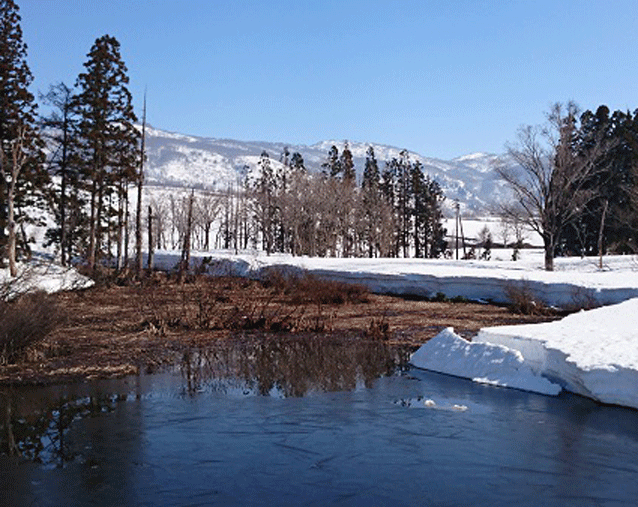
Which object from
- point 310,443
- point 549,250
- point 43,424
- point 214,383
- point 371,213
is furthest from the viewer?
point 371,213

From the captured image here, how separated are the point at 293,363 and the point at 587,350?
5864 mm

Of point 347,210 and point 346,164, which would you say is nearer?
point 347,210

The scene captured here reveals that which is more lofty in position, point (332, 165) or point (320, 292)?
point (332, 165)

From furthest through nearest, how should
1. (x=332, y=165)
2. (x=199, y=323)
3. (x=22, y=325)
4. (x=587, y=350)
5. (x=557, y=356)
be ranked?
(x=332, y=165), (x=199, y=323), (x=22, y=325), (x=557, y=356), (x=587, y=350)

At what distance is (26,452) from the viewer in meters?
8.33

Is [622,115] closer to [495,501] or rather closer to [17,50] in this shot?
[17,50]

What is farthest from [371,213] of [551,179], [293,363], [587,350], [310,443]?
[310,443]

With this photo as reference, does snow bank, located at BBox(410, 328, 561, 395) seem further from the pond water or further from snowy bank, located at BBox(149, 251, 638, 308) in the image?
snowy bank, located at BBox(149, 251, 638, 308)

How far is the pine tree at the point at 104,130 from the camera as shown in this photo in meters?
39.4

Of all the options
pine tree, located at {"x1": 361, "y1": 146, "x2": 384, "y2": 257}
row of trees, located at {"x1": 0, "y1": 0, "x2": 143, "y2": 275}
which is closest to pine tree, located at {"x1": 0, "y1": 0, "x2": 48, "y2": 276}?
row of trees, located at {"x1": 0, "y1": 0, "x2": 143, "y2": 275}

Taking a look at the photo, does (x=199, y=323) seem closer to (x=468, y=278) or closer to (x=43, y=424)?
(x=43, y=424)

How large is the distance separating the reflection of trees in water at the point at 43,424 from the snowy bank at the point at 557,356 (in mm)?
6816

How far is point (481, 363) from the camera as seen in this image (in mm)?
13320

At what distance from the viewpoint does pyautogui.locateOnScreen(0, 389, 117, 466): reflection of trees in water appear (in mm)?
8320
